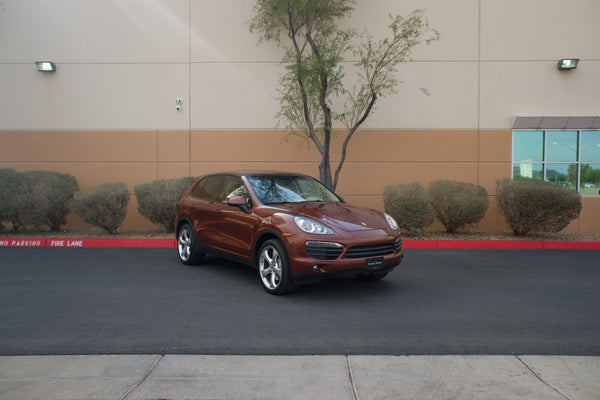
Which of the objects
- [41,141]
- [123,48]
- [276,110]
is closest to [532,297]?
[276,110]

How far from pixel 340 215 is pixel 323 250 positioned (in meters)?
0.72

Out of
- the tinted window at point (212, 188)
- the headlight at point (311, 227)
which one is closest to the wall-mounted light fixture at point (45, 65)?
the tinted window at point (212, 188)

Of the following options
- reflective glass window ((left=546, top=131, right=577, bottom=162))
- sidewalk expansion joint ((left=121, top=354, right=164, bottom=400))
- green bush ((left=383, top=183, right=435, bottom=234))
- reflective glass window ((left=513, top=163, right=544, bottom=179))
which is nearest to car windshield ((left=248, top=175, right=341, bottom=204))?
sidewalk expansion joint ((left=121, top=354, right=164, bottom=400))

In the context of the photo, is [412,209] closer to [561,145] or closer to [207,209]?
[207,209]

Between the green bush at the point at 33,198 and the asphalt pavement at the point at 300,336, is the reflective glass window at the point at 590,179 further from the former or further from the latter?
the green bush at the point at 33,198

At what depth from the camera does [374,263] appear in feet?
18.3

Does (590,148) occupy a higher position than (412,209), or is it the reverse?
(590,148)

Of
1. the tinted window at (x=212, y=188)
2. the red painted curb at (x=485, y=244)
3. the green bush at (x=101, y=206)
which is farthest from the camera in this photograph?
the green bush at (x=101, y=206)

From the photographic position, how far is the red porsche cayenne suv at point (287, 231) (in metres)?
5.41

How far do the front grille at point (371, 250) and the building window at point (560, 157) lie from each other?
27.7ft

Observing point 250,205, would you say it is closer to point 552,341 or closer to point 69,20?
point 552,341

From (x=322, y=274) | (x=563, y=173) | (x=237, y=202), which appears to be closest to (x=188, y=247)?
(x=237, y=202)

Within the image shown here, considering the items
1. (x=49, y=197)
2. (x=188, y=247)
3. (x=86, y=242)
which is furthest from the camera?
A: (x=49, y=197)

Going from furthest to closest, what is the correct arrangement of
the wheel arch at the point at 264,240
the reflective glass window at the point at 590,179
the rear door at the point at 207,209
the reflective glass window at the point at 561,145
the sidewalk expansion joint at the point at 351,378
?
the reflective glass window at the point at 561,145
the reflective glass window at the point at 590,179
the rear door at the point at 207,209
the wheel arch at the point at 264,240
the sidewalk expansion joint at the point at 351,378
